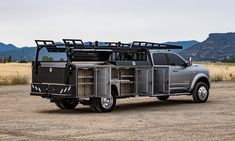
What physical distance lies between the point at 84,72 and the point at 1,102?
6603mm

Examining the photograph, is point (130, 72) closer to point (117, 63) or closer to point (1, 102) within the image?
point (117, 63)

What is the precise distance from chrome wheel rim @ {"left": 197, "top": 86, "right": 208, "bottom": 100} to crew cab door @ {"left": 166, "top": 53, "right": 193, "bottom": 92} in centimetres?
72

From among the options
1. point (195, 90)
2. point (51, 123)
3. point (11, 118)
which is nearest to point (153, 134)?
point (51, 123)

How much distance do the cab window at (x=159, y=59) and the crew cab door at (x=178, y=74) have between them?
11.8 inches

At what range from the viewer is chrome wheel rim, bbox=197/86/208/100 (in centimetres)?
2234

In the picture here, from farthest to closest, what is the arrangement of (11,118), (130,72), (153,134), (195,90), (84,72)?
1. (195,90)
2. (130,72)
3. (84,72)
4. (11,118)
5. (153,134)

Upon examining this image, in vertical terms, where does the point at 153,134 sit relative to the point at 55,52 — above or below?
below

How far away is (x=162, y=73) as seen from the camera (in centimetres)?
2048

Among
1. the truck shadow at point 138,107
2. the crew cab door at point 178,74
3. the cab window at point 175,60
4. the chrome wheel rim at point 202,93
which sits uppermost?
the cab window at point 175,60

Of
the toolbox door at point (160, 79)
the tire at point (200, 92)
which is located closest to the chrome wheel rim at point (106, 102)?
the toolbox door at point (160, 79)

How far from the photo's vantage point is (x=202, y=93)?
22.4 m

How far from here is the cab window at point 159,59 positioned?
20577 millimetres

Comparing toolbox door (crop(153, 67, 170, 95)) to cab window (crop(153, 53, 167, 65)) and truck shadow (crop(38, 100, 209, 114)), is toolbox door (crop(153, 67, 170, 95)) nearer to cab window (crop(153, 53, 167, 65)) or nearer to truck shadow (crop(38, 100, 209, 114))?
cab window (crop(153, 53, 167, 65))

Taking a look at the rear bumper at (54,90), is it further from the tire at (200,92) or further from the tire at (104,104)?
the tire at (200,92)
